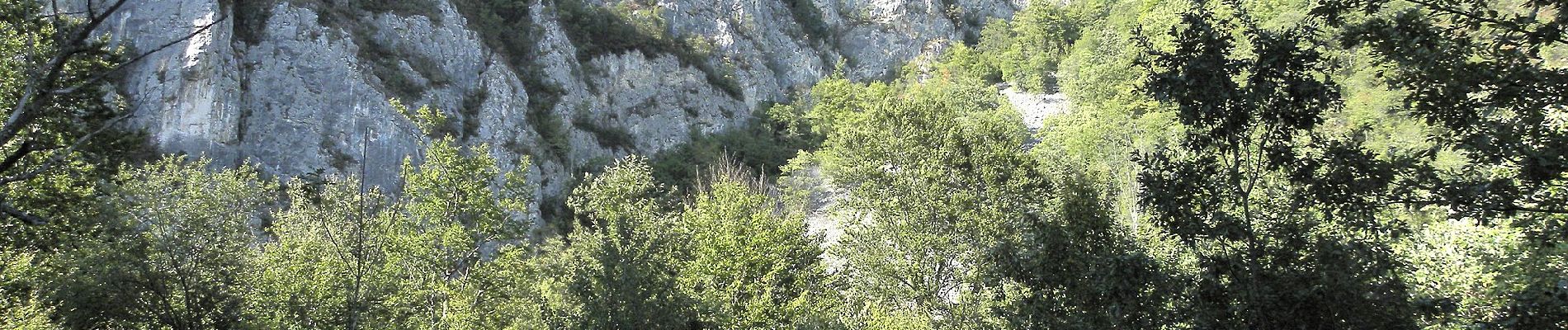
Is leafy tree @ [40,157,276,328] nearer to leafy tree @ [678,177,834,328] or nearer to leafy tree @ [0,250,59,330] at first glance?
leafy tree @ [0,250,59,330]

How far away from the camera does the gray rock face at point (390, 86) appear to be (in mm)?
32375

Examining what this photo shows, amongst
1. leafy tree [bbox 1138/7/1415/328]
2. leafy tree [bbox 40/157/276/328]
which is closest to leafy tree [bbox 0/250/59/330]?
leafy tree [bbox 40/157/276/328]

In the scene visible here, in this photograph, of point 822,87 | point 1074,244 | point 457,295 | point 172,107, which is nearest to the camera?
point 1074,244

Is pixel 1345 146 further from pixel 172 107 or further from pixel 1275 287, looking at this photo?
pixel 172 107

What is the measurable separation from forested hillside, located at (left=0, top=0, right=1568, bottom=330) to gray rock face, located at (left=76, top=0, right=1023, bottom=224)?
160 cm

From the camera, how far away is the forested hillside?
6.79 metres

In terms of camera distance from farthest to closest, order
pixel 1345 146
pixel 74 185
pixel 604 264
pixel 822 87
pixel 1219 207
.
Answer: pixel 822 87
pixel 604 264
pixel 74 185
pixel 1219 207
pixel 1345 146

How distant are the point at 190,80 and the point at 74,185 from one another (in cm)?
2340

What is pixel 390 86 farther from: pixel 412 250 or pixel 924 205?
pixel 924 205

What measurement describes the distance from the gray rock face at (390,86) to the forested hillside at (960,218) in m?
1.60

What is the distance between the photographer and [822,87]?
5556 cm

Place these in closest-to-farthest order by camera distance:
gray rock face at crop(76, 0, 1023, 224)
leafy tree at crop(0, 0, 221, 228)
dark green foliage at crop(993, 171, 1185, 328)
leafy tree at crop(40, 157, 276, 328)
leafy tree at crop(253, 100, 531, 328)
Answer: dark green foliage at crop(993, 171, 1185, 328)
leafy tree at crop(0, 0, 221, 228)
leafy tree at crop(40, 157, 276, 328)
leafy tree at crop(253, 100, 531, 328)
gray rock face at crop(76, 0, 1023, 224)

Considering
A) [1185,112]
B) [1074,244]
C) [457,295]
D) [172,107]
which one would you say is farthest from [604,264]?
[172,107]

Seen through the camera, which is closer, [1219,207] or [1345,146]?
[1345,146]
